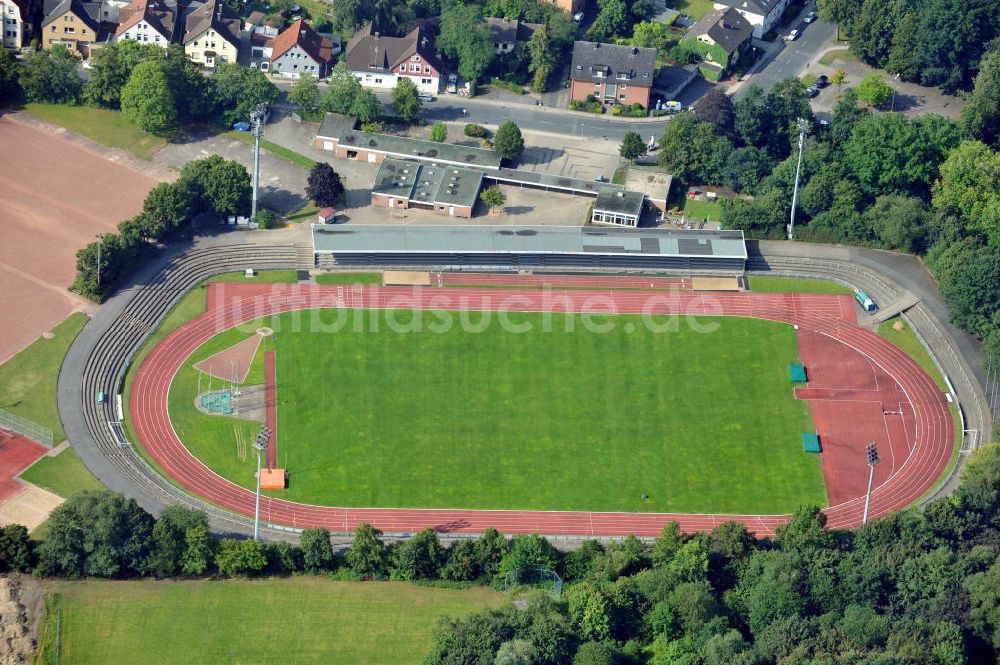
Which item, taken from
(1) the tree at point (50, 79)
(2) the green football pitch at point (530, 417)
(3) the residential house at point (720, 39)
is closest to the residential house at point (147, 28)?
(1) the tree at point (50, 79)

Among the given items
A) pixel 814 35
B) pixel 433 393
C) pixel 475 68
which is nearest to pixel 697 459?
pixel 433 393

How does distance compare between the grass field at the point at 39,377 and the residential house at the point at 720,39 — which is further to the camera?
the residential house at the point at 720,39

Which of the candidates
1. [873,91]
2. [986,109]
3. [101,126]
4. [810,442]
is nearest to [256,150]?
[101,126]

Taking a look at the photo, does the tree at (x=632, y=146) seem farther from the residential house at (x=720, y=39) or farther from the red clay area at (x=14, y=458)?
the red clay area at (x=14, y=458)

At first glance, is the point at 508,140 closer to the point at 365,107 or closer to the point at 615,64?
the point at 365,107

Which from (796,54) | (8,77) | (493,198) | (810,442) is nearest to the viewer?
(810,442)

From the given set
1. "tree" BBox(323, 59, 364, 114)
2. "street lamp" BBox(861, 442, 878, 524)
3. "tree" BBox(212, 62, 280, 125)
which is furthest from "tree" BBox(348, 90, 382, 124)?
"street lamp" BBox(861, 442, 878, 524)
